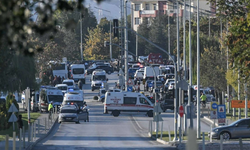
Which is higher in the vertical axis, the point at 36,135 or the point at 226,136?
the point at 226,136

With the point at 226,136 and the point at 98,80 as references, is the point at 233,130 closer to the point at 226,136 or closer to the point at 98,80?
the point at 226,136

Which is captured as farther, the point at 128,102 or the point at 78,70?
the point at 78,70

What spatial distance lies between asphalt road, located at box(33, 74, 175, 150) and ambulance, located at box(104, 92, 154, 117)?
818 mm

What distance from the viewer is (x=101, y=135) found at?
35656 millimetres

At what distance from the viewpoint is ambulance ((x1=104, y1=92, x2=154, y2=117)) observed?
4888 cm

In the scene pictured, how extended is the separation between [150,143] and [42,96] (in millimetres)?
23741

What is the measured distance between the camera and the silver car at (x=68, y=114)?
143 feet

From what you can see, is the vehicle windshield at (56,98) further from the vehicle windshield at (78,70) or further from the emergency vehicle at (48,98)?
the vehicle windshield at (78,70)

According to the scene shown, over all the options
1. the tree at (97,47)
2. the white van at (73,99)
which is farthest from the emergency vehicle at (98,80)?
the tree at (97,47)

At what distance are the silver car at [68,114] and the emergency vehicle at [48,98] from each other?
9.16 metres

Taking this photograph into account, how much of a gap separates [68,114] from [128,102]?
703 centimetres

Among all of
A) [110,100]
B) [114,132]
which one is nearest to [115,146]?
[114,132]

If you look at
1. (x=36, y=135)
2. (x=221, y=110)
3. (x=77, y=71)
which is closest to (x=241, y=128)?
(x=221, y=110)

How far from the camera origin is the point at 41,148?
27.4m
